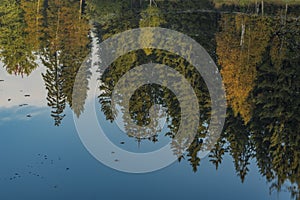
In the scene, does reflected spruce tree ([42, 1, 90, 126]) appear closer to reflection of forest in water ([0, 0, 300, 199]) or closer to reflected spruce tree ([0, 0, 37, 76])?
reflection of forest in water ([0, 0, 300, 199])

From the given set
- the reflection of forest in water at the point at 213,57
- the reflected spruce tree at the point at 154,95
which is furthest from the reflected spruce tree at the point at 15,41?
the reflected spruce tree at the point at 154,95

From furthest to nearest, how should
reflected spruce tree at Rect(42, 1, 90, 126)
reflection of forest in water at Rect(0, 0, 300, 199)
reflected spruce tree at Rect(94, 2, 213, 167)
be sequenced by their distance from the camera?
1. reflected spruce tree at Rect(42, 1, 90, 126)
2. reflected spruce tree at Rect(94, 2, 213, 167)
3. reflection of forest in water at Rect(0, 0, 300, 199)

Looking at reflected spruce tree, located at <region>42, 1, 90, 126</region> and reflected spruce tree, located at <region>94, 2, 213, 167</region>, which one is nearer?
reflected spruce tree, located at <region>94, 2, 213, 167</region>

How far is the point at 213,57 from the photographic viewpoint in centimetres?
3384

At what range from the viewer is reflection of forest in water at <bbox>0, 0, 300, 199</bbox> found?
830 inches

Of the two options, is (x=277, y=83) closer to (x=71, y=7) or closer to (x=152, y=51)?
(x=152, y=51)

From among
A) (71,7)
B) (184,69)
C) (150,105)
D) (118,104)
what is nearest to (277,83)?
(184,69)

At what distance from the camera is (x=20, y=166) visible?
1750 centimetres

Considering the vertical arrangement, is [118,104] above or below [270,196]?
above

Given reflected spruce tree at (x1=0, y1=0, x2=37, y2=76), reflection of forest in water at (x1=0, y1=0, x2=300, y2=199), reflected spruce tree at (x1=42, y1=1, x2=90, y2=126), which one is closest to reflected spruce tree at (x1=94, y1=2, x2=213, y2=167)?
reflection of forest in water at (x1=0, y1=0, x2=300, y2=199)

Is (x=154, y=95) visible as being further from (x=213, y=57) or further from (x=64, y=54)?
(x=64, y=54)

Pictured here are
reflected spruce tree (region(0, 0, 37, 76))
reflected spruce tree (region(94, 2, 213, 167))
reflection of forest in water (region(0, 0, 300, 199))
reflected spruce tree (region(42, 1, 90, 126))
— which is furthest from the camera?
reflected spruce tree (region(0, 0, 37, 76))

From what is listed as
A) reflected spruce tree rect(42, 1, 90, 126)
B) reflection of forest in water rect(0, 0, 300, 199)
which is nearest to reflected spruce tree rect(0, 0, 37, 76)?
reflection of forest in water rect(0, 0, 300, 199)

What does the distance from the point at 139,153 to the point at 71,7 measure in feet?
131
